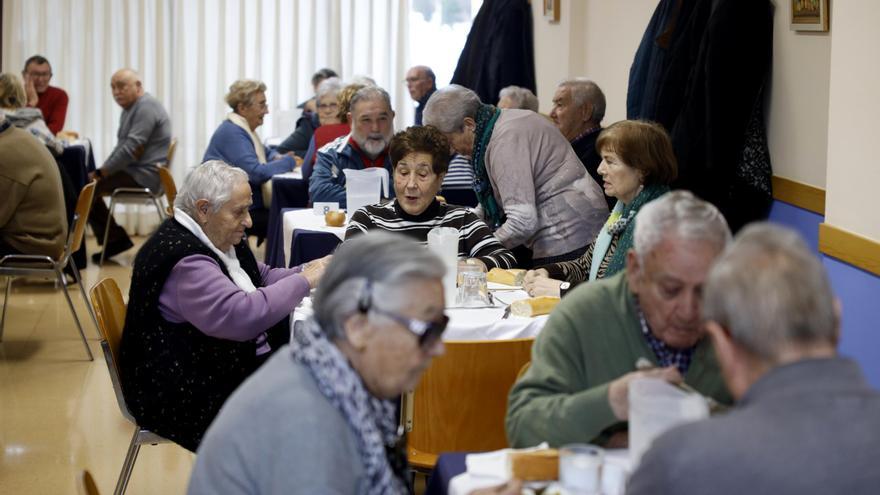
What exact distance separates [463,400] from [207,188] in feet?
3.37

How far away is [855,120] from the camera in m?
3.27

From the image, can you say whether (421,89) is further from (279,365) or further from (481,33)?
(279,365)

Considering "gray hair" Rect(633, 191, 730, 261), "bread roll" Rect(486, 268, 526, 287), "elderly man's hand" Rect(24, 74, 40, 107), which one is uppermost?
"elderly man's hand" Rect(24, 74, 40, 107)

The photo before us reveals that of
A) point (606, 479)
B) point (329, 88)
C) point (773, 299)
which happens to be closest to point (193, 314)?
point (606, 479)

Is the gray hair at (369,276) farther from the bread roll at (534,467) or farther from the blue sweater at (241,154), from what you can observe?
the blue sweater at (241,154)

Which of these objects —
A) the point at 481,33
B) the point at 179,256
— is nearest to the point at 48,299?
→ the point at 481,33

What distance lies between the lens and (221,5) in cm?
945

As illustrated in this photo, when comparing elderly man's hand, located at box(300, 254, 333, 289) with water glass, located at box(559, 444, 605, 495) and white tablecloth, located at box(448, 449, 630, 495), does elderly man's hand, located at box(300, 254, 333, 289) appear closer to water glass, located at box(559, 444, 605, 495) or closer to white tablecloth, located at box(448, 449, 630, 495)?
white tablecloth, located at box(448, 449, 630, 495)

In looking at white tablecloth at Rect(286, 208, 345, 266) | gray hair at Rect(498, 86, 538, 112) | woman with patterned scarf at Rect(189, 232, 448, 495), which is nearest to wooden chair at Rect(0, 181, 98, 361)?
white tablecloth at Rect(286, 208, 345, 266)

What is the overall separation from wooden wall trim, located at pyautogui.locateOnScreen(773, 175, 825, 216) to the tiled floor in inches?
99.1

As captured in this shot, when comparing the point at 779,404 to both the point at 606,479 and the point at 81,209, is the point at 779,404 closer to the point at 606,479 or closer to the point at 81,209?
the point at 606,479

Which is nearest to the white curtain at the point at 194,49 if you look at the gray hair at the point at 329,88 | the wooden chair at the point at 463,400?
the gray hair at the point at 329,88

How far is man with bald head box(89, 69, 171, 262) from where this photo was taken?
8016mm

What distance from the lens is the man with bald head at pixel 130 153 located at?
802 cm
